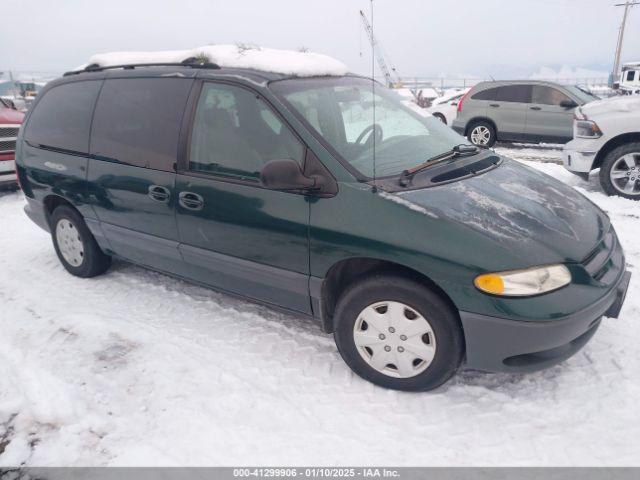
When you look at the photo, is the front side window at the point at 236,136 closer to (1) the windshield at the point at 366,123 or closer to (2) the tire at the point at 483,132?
(1) the windshield at the point at 366,123

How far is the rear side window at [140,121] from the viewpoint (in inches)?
125

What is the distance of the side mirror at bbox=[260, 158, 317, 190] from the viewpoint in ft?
8.12

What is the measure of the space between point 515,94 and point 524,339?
9.51 m

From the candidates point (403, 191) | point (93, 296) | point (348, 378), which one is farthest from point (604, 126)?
point (93, 296)

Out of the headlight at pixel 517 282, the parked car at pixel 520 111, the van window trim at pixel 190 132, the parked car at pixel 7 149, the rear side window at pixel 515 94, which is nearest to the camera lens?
the headlight at pixel 517 282

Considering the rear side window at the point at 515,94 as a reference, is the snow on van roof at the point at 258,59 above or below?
above

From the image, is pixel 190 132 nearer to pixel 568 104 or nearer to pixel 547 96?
pixel 568 104

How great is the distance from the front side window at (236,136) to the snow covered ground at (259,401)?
3.90 ft

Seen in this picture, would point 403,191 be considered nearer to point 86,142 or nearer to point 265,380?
point 265,380

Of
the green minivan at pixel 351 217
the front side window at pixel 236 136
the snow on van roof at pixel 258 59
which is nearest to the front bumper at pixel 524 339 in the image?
the green minivan at pixel 351 217

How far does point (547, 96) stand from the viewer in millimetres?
9977

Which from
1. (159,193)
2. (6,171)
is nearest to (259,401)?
(159,193)

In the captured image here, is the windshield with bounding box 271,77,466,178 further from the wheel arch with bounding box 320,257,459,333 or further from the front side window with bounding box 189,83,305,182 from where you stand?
the wheel arch with bounding box 320,257,459,333

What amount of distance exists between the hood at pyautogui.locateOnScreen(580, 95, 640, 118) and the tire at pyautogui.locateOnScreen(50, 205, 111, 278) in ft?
20.6
